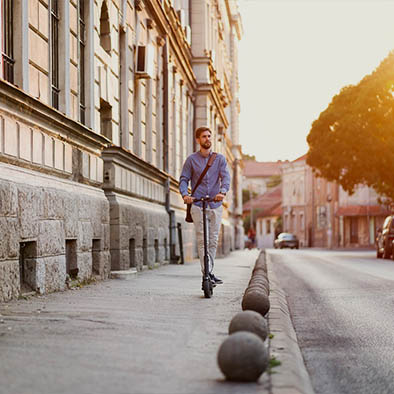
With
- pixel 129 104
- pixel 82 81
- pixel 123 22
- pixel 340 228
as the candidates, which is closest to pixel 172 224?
pixel 129 104

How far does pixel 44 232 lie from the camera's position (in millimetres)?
9656

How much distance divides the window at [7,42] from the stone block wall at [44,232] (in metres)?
1.14

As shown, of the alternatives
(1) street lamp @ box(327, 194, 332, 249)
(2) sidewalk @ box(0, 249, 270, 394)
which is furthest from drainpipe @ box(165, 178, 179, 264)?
(1) street lamp @ box(327, 194, 332, 249)

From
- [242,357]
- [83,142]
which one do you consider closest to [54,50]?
[83,142]

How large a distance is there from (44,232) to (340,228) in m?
71.4

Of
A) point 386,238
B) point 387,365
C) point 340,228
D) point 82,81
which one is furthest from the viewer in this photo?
point 340,228

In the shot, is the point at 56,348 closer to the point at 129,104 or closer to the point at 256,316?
the point at 256,316

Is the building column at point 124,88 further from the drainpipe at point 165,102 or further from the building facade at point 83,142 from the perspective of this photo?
the drainpipe at point 165,102

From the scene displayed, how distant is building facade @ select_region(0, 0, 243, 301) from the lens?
9.02m

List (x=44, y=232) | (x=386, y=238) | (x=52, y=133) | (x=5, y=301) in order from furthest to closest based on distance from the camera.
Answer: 1. (x=386, y=238)
2. (x=52, y=133)
3. (x=44, y=232)
4. (x=5, y=301)

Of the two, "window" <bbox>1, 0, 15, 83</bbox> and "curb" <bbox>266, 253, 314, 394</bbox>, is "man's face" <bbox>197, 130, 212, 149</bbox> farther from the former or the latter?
"curb" <bbox>266, 253, 314, 394</bbox>

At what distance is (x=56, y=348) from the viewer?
554 cm

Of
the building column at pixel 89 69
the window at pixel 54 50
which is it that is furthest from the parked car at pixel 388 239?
the window at pixel 54 50

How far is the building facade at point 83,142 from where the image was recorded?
355 inches
